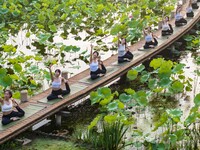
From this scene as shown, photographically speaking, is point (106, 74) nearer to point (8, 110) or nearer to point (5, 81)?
point (5, 81)

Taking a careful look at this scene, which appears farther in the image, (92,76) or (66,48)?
(66,48)

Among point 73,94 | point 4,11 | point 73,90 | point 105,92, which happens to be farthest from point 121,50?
point 4,11

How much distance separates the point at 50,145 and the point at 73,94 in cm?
185

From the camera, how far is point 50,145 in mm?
8492

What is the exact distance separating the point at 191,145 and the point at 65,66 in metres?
5.65

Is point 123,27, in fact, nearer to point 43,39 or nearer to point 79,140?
point 43,39

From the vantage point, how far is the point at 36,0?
59.4 feet

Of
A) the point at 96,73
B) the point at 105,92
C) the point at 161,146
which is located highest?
the point at 105,92

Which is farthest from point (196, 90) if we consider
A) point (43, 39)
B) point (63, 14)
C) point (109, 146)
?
point (63, 14)

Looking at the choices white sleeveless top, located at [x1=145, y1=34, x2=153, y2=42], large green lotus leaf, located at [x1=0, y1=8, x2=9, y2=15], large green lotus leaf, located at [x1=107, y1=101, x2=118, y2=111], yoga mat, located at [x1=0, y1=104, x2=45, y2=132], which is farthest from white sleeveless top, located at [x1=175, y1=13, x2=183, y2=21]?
large green lotus leaf, located at [x1=107, y1=101, x2=118, y2=111]

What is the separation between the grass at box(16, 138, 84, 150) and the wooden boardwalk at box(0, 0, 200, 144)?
1.06ft

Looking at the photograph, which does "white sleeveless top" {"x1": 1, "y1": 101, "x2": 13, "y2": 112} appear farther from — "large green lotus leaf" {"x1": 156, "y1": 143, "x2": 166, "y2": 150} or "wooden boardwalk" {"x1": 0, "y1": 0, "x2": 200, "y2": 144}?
"large green lotus leaf" {"x1": 156, "y1": 143, "x2": 166, "y2": 150}

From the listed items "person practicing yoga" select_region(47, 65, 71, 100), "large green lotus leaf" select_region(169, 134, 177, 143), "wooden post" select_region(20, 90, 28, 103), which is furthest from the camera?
"person practicing yoga" select_region(47, 65, 71, 100)

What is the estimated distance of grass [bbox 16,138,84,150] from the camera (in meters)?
8.37
